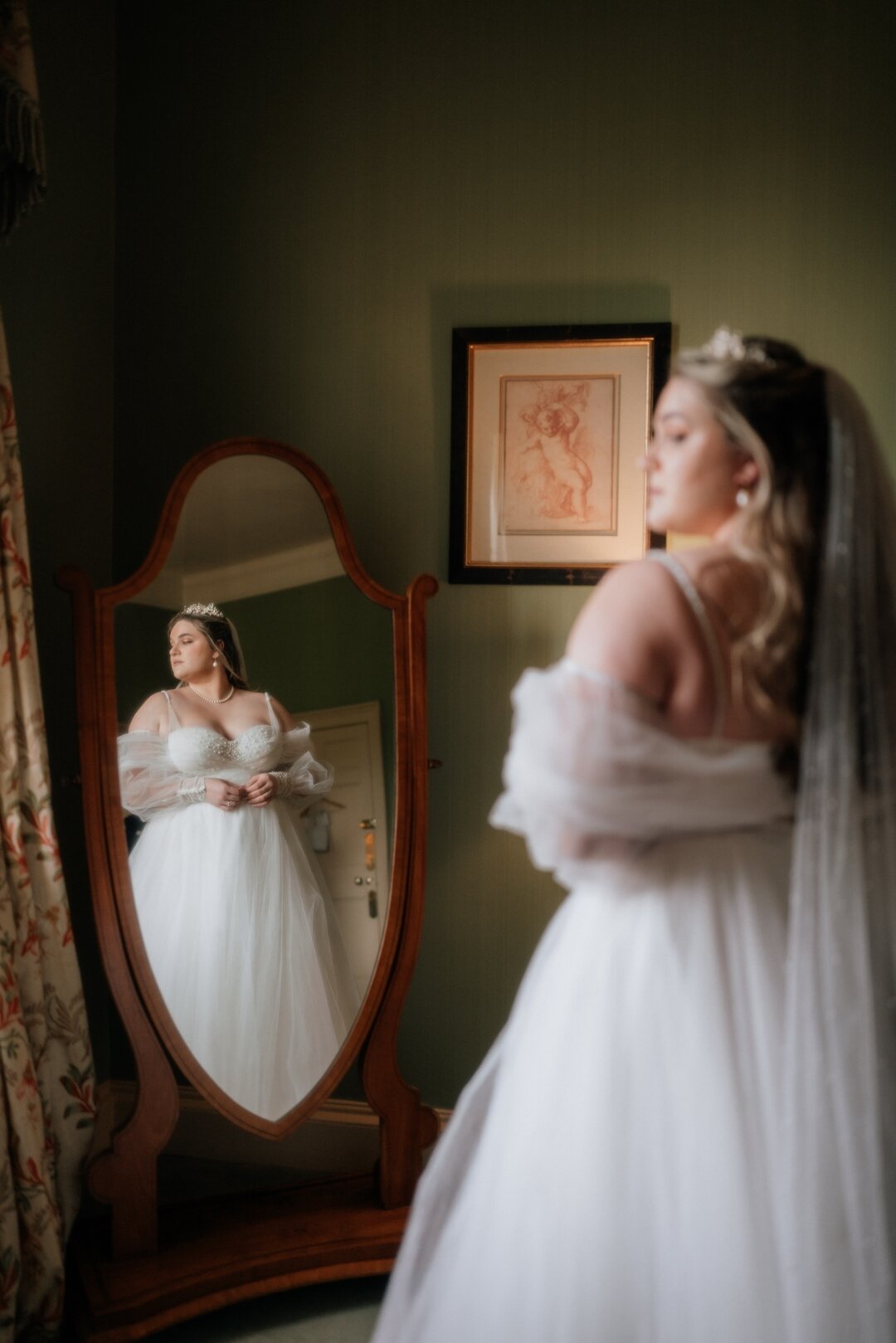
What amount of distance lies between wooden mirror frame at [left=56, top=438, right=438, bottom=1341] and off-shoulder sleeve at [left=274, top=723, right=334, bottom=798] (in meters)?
0.15

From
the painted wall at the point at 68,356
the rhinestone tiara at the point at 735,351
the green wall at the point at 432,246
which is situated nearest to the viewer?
the rhinestone tiara at the point at 735,351

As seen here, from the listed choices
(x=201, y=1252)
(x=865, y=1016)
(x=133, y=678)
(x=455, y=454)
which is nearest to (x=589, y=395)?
(x=455, y=454)

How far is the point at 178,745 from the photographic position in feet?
6.88

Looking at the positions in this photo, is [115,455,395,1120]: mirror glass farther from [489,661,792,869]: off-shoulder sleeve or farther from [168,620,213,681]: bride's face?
[489,661,792,869]: off-shoulder sleeve

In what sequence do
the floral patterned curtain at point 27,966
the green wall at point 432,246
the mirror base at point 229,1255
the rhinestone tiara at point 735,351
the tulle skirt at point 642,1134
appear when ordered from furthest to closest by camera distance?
the green wall at point 432,246 < the mirror base at point 229,1255 < the floral patterned curtain at point 27,966 < the rhinestone tiara at point 735,351 < the tulle skirt at point 642,1134

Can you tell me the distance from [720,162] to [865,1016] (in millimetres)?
1896

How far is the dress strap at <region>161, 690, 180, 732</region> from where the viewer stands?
2.11m

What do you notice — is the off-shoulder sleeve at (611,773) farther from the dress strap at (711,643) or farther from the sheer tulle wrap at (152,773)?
the sheer tulle wrap at (152,773)

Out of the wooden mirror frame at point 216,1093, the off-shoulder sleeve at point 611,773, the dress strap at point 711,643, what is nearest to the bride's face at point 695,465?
the dress strap at point 711,643

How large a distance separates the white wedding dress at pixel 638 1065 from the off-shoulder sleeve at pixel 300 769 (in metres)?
0.89

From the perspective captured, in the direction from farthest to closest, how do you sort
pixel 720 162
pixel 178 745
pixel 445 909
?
pixel 445 909 → pixel 720 162 → pixel 178 745

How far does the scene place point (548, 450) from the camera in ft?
8.28

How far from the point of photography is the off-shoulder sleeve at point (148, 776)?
2.08m

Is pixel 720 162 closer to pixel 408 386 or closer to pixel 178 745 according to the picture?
Answer: pixel 408 386
